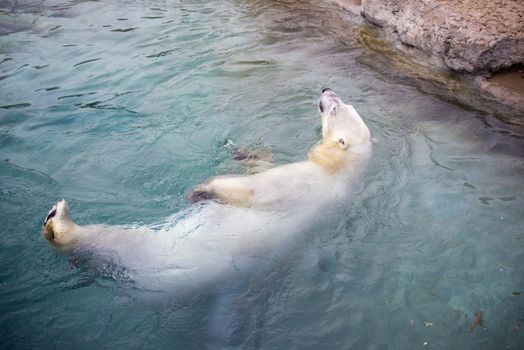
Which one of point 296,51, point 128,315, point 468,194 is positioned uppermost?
point 296,51

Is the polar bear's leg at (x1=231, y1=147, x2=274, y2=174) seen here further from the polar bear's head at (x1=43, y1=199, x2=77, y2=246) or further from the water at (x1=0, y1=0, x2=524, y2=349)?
the polar bear's head at (x1=43, y1=199, x2=77, y2=246)

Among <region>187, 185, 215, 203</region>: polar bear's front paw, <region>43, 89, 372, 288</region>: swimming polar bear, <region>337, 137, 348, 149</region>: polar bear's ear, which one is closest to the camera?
<region>43, 89, 372, 288</region>: swimming polar bear

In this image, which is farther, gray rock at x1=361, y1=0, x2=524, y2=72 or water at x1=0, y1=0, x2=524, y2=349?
gray rock at x1=361, y1=0, x2=524, y2=72

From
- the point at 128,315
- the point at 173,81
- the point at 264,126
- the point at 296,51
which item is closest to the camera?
the point at 128,315

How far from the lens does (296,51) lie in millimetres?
8836

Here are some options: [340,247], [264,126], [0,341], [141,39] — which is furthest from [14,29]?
[340,247]

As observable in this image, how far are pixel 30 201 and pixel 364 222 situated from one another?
3.78 meters

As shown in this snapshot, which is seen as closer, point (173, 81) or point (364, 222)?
point (364, 222)

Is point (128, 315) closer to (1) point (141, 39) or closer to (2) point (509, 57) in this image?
(2) point (509, 57)

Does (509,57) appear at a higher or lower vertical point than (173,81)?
higher

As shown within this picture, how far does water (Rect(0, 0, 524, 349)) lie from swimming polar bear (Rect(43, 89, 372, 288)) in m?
0.14

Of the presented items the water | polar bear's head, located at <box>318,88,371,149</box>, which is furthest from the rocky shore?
polar bear's head, located at <box>318,88,371,149</box>

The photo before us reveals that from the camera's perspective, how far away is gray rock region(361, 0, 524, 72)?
273 inches

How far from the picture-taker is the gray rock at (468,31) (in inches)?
273
